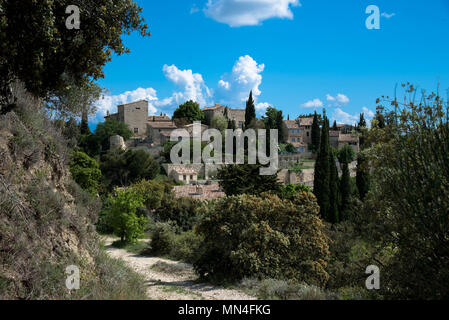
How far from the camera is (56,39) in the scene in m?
7.91

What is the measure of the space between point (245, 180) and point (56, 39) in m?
17.9

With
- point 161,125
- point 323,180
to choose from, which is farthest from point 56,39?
point 161,125

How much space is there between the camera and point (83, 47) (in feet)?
28.1

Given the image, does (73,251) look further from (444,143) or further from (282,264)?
(444,143)

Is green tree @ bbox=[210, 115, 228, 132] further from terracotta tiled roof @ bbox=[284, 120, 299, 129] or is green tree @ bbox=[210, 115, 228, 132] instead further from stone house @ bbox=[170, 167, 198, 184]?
stone house @ bbox=[170, 167, 198, 184]

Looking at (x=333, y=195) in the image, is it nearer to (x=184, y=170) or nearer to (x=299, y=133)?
(x=184, y=170)

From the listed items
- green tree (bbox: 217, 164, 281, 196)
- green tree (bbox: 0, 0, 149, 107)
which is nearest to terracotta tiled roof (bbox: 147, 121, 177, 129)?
green tree (bbox: 217, 164, 281, 196)

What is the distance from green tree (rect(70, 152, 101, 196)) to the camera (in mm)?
28922

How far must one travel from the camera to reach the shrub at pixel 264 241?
11.3 meters

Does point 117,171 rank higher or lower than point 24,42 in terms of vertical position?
lower
